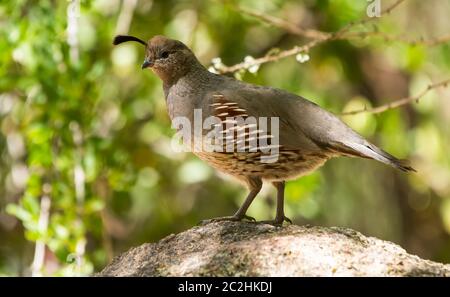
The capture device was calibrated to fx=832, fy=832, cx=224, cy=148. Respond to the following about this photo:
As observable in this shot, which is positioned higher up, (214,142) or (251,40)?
(251,40)

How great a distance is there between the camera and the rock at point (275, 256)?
2.91 m

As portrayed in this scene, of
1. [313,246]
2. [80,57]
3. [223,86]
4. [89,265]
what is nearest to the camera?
[313,246]

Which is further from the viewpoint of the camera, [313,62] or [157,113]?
[313,62]

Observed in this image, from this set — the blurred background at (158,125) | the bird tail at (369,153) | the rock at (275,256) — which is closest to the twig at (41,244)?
the blurred background at (158,125)

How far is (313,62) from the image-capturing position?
643 cm

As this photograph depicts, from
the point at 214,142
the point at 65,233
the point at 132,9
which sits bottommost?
the point at 65,233

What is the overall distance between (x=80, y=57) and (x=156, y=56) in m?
0.83

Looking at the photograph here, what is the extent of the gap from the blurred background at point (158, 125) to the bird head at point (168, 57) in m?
0.16

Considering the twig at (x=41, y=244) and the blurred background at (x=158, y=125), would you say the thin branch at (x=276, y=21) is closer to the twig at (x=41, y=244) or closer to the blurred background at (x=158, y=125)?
the blurred background at (x=158, y=125)

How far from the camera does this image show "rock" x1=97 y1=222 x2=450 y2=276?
2.91 metres

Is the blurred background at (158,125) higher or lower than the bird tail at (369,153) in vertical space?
higher

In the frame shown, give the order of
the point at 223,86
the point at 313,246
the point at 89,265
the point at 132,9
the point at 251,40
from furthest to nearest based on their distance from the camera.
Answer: the point at 251,40 < the point at 132,9 < the point at 89,265 < the point at 223,86 < the point at 313,246

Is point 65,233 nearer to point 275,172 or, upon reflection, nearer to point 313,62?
point 275,172

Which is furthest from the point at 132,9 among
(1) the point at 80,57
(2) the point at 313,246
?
(2) the point at 313,246
